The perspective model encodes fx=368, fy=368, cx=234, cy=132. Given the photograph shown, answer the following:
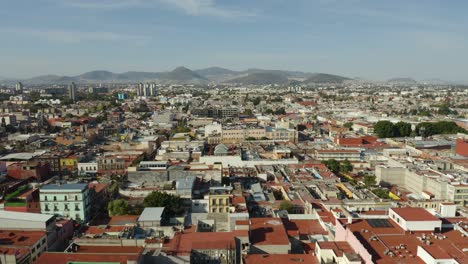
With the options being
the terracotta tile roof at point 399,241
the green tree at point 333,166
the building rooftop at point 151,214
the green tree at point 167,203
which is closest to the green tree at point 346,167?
the green tree at point 333,166

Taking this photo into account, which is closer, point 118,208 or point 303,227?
point 303,227

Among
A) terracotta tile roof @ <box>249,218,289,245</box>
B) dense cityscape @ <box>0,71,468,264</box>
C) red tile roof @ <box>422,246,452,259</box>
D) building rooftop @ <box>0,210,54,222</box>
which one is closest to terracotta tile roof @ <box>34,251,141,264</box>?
dense cityscape @ <box>0,71,468,264</box>

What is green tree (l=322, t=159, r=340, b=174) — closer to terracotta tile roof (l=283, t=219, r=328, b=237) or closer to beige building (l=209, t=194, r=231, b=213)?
terracotta tile roof (l=283, t=219, r=328, b=237)

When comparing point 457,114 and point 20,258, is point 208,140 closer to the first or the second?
point 20,258

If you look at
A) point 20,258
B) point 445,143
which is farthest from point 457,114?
point 20,258

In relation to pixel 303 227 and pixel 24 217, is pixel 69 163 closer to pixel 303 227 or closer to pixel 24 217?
pixel 24 217

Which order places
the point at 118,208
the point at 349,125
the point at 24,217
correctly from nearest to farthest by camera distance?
the point at 24,217 → the point at 118,208 → the point at 349,125

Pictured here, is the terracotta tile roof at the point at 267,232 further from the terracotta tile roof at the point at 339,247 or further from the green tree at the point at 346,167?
the green tree at the point at 346,167

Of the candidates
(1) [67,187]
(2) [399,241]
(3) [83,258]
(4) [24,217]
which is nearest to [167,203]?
(1) [67,187]
